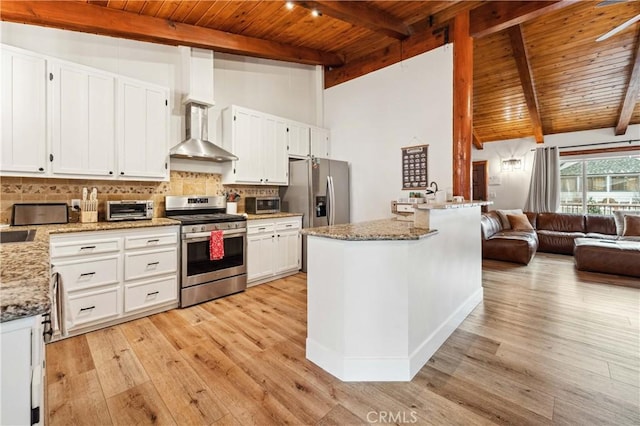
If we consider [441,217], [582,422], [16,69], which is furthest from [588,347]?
[16,69]

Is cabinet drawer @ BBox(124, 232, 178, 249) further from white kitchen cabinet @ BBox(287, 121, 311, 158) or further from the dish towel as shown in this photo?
white kitchen cabinet @ BBox(287, 121, 311, 158)

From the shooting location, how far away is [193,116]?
11.9 feet

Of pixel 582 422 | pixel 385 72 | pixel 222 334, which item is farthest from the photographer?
pixel 385 72

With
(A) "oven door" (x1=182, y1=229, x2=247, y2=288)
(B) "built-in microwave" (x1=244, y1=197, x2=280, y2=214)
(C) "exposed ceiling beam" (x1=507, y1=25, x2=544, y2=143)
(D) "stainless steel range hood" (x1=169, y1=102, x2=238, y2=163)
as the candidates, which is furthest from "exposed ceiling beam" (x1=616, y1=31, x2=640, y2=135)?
(A) "oven door" (x1=182, y1=229, x2=247, y2=288)

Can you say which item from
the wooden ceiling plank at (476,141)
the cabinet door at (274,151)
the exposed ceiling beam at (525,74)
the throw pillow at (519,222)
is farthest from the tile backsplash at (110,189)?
the wooden ceiling plank at (476,141)

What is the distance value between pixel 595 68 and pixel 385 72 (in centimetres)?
383

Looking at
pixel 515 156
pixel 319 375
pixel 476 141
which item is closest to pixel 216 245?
pixel 319 375

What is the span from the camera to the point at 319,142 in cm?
515

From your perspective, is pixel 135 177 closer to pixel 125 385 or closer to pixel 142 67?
pixel 142 67

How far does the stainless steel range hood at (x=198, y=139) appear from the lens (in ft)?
11.3

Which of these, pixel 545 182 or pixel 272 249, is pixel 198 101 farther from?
pixel 545 182

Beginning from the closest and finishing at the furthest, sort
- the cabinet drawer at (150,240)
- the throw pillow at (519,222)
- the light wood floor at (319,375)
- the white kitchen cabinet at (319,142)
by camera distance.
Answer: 1. the light wood floor at (319,375)
2. the cabinet drawer at (150,240)
3. the white kitchen cabinet at (319,142)
4. the throw pillow at (519,222)

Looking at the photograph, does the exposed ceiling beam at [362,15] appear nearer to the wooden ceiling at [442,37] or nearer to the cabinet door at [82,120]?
the wooden ceiling at [442,37]

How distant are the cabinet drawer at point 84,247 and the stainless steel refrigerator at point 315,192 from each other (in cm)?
247
